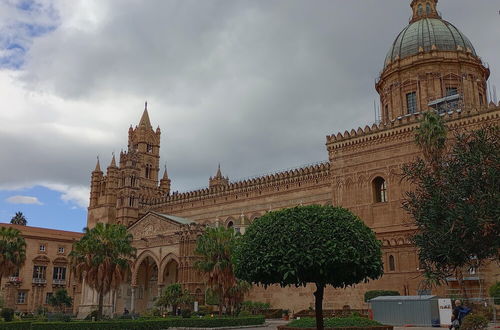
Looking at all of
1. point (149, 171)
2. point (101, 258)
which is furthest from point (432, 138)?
point (149, 171)

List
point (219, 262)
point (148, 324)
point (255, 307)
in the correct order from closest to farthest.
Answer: point (148, 324), point (219, 262), point (255, 307)

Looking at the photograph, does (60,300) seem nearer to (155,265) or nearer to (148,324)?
(155,265)

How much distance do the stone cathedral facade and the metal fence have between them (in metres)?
5.24

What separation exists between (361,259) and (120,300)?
1472 inches

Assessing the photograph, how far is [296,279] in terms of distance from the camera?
16938mm

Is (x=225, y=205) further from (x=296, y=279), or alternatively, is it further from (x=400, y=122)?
(x=296, y=279)

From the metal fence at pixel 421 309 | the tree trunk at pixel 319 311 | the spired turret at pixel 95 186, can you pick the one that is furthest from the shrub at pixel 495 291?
the spired turret at pixel 95 186

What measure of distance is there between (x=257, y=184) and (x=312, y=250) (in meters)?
32.5

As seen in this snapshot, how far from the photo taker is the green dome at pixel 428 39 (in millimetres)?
41250

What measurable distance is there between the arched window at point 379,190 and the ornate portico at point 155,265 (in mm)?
15145

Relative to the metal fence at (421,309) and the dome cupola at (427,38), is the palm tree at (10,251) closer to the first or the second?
the metal fence at (421,309)

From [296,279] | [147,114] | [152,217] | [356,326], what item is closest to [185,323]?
[356,326]

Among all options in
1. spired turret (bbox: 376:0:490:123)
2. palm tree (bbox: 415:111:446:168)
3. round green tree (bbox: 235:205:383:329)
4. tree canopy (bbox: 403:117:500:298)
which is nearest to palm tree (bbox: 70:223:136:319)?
round green tree (bbox: 235:205:383:329)

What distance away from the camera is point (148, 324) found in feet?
84.7
